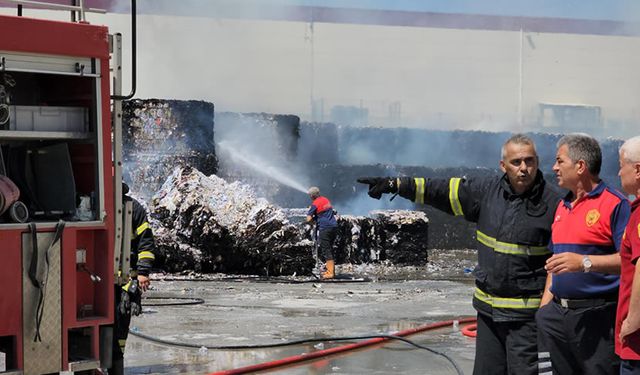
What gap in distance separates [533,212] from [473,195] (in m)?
0.37

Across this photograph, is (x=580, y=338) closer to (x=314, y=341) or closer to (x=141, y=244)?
(x=141, y=244)

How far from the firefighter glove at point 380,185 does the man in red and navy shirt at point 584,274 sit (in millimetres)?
885

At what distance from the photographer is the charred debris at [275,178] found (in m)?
14.0

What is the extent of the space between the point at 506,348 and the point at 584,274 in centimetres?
66

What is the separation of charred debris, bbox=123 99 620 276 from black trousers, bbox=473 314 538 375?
8839 millimetres

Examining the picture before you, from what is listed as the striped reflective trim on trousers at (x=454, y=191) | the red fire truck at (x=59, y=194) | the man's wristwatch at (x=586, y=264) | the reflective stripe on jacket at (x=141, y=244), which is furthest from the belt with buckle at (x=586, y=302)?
the reflective stripe on jacket at (x=141, y=244)

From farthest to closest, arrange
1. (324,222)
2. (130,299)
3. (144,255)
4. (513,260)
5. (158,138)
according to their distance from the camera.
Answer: (158,138)
(324,222)
(144,255)
(130,299)
(513,260)

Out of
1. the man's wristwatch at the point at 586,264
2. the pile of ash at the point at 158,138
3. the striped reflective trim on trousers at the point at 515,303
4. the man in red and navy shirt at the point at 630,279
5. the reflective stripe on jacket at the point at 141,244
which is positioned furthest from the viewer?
the pile of ash at the point at 158,138

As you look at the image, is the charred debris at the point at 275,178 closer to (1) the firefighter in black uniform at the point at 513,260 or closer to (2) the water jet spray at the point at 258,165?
(2) the water jet spray at the point at 258,165

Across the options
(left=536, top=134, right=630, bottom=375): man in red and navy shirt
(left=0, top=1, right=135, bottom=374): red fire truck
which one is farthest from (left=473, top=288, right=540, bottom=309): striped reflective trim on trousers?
(left=0, top=1, right=135, bottom=374): red fire truck

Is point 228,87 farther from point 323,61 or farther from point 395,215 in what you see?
point 395,215

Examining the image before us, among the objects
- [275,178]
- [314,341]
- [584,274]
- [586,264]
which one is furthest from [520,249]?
[275,178]

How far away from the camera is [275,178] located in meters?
22.2

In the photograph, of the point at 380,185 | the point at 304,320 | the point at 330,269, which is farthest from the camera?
the point at 330,269
